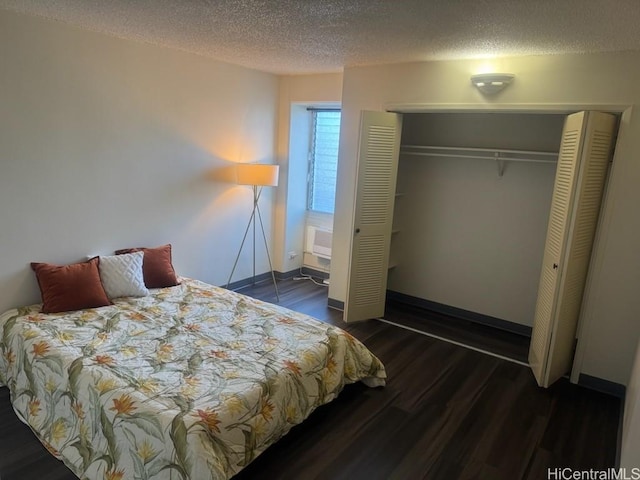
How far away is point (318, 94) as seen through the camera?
479 cm

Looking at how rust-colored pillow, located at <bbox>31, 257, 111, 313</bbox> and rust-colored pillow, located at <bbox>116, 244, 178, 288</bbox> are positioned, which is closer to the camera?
rust-colored pillow, located at <bbox>31, 257, 111, 313</bbox>

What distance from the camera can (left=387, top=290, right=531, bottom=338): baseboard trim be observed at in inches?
166

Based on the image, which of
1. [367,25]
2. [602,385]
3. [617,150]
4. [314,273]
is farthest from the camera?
[314,273]

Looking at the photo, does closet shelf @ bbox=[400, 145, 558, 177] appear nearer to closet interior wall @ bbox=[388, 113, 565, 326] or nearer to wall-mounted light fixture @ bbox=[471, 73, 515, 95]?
closet interior wall @ bbox=[388, 113, 565, 326]

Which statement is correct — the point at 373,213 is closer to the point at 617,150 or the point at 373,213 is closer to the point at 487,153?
the point at 487,153

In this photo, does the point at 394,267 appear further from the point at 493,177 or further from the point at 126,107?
the point at 126,107

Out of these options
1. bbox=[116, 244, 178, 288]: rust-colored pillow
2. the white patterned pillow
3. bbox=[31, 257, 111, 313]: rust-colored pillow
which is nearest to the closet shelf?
bbox=[116, 244, 178, 288]: rust-colored pillow

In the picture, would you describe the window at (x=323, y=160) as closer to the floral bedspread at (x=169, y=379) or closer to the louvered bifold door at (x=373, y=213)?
the louvered bifold door at (x=373, y=213)

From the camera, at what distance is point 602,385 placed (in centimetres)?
323

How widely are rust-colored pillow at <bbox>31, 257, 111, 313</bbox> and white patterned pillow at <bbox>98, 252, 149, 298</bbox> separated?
0.12m

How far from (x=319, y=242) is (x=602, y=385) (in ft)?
10.7

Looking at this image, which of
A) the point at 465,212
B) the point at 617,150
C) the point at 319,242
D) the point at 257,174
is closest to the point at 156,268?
the point at 257,174

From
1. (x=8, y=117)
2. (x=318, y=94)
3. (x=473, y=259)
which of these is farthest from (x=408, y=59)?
A: (x=8, y=117)

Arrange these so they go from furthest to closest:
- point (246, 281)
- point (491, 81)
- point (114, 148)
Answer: point (246, 281) → point (114, 148) → point (491, 81)
